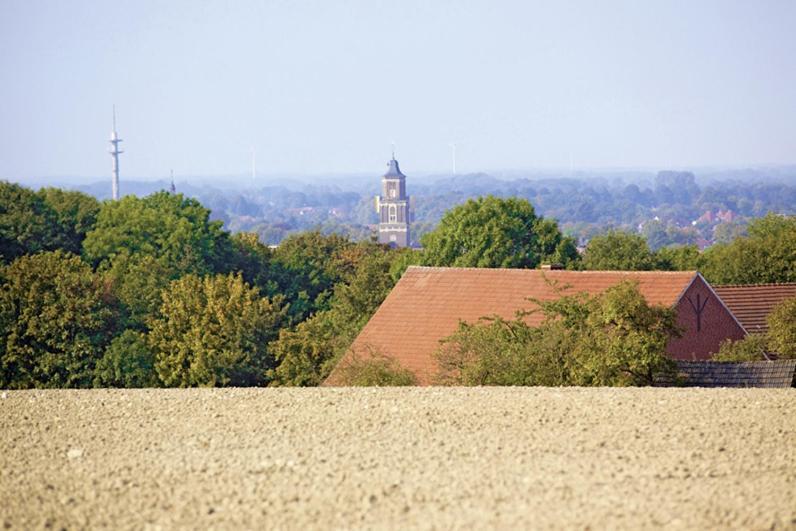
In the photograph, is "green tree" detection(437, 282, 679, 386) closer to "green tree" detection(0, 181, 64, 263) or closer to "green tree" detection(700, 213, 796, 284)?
"green tree" detection(700, 213, 796, 284)

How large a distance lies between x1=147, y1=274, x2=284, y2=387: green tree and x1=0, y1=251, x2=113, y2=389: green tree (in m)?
1.83

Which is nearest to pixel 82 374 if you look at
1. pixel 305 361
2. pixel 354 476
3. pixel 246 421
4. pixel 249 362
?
pixel 249 362

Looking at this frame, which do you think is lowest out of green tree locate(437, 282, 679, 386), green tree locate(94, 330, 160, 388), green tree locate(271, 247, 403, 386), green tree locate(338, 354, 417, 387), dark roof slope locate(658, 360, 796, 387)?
green tree locate(94, 330, 160, 388)

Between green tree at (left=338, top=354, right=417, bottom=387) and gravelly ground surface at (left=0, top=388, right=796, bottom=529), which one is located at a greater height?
gravelly ground surface at (left=0, top=388, right=796, bottom=529)

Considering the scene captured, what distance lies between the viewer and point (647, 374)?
2241 cm

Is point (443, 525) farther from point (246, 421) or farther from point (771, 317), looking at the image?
point (771, 317)

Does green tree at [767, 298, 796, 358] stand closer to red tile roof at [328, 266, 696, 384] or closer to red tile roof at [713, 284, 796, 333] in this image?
red tile roof at [328, 266, 696, 384]

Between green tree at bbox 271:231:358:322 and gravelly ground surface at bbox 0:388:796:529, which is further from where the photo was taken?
green tree at bbox 271:231:358:322

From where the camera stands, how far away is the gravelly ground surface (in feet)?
37.2

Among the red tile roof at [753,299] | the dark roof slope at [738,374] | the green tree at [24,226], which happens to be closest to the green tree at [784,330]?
the dark roof slope at [738,374]

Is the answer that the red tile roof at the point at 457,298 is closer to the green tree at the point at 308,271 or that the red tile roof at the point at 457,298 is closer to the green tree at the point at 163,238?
the green tree at the point at 163,238

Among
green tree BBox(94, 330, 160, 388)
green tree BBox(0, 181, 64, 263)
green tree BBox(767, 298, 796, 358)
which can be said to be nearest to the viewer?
green tree BBox(767, 298, 796, 358)

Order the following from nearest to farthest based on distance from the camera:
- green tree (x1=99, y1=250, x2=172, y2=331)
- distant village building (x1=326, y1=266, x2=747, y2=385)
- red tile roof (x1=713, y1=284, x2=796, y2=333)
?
distant village building (x1=326, y1=266, x2=747, y2=385) → red tile roof (x1=713, y1=284, x2=796, y2=333) → green tree (x1=99, y1=250, x2=172, y2=331)

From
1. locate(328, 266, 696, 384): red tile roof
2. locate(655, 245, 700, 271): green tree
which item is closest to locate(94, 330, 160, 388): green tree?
locate(328, 266, 696, 384): red tile roof
